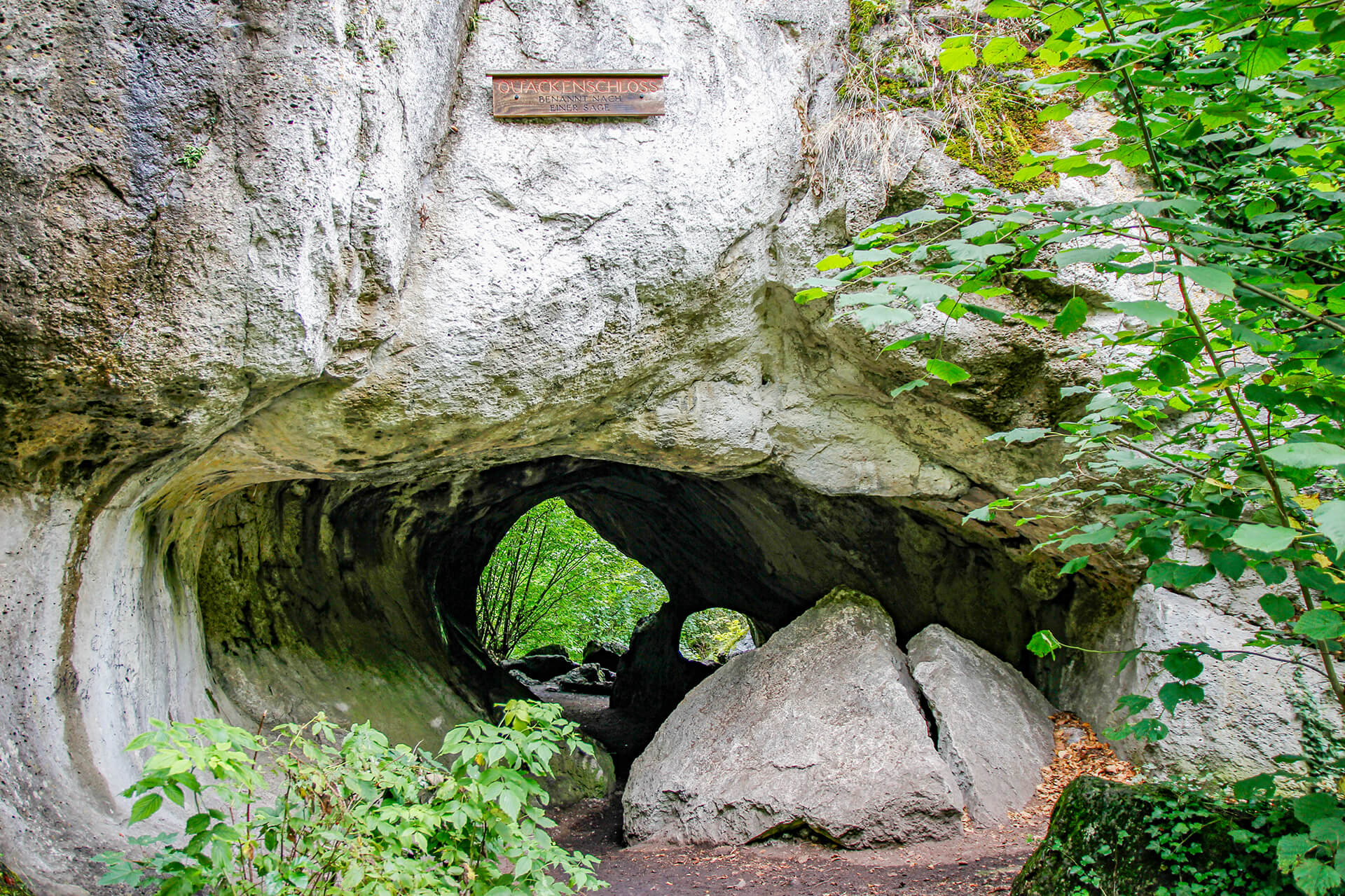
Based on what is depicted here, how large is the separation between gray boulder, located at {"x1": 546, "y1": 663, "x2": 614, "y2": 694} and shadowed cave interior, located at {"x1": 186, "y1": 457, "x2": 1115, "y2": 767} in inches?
199

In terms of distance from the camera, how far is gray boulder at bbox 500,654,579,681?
13.4 m

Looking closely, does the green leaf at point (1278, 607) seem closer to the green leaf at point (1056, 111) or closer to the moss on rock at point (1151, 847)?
the moss on rock at point (1151, 847)

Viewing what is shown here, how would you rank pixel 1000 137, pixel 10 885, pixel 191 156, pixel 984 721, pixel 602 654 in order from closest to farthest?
pixel 10 885, pixel 191 156, pixel 1000 137, pixel 984 721, pixel 602 654

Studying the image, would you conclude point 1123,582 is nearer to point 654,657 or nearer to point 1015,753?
point 1015,753

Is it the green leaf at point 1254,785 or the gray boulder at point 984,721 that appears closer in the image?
the green leaf at point 1254,785

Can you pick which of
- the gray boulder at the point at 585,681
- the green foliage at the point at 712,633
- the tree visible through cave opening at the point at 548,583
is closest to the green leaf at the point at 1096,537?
the tree visible through cave opening at the point at 548,583

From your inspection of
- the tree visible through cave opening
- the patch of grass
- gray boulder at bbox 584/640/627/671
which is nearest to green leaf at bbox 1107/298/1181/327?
the patch of grass

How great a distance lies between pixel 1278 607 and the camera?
1968 millimetres

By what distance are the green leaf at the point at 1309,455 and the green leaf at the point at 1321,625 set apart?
0.46 m

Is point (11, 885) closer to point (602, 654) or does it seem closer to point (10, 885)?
point (10, 885)

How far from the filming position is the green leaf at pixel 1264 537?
4.46 feet

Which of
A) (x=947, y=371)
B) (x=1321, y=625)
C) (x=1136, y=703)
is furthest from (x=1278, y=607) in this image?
(x=947, y=371)

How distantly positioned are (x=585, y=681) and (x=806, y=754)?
9035 mm

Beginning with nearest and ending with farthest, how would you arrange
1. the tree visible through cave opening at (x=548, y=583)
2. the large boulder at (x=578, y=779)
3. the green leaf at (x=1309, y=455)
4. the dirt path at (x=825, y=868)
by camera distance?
the green leaf at (x=1309, y=455)
the dirt path at (x=825, y=868)
the large boulder at (x=578, y=779)
the tree visible through cave opening at (x=548, y=583)
